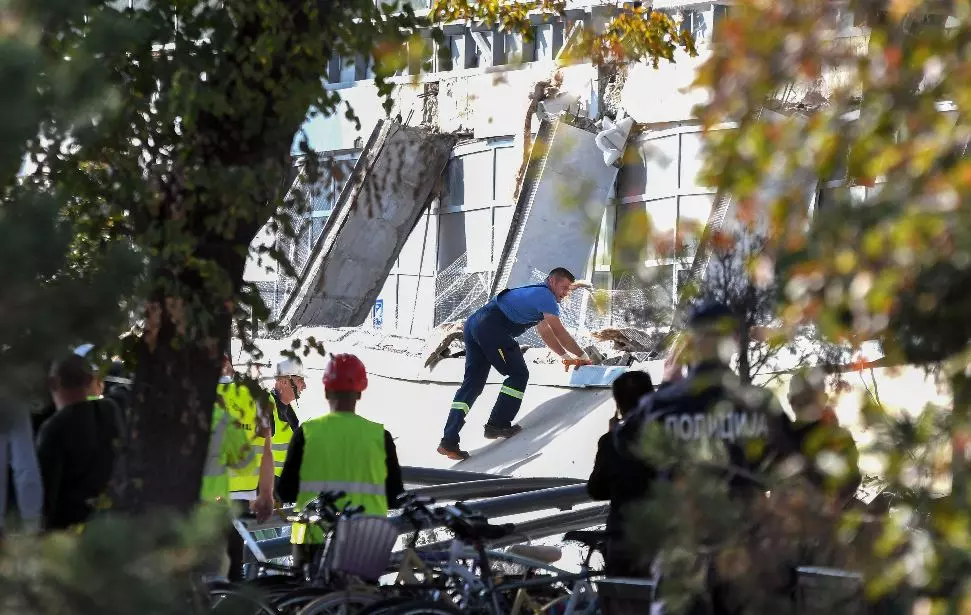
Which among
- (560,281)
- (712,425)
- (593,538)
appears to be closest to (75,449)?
(593,538)

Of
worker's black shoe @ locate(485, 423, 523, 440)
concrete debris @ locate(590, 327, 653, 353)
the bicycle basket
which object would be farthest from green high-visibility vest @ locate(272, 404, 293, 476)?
concrete debris @ locate(590, 327, 653, 353)

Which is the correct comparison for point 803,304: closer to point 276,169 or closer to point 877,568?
point 877,568

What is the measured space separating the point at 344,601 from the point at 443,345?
9729 mm

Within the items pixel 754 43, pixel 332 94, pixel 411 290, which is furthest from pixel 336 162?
pixel 411 290

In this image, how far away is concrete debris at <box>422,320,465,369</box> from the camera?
52.5 feet

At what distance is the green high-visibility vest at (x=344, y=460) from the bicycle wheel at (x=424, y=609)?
2.25ft

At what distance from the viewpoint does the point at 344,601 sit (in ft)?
20.7

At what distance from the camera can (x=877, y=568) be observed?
2812mm

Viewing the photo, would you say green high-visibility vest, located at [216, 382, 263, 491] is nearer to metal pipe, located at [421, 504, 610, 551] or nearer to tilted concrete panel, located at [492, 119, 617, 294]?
metal pipe, located at [421, 504, 610, 551]

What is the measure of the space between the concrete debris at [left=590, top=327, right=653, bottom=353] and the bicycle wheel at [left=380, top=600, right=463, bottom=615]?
869cm

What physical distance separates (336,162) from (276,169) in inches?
18.5

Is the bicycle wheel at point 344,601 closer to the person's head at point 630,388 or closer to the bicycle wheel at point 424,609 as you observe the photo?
the bicycle wheel at point 424,609

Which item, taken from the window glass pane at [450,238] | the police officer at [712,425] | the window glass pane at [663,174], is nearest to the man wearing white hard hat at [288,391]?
the police officer at [712,425]

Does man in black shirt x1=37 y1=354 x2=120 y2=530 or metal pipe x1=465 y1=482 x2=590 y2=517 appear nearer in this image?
man in black shirt x1=37 y1=354 x2=120 y2=530
